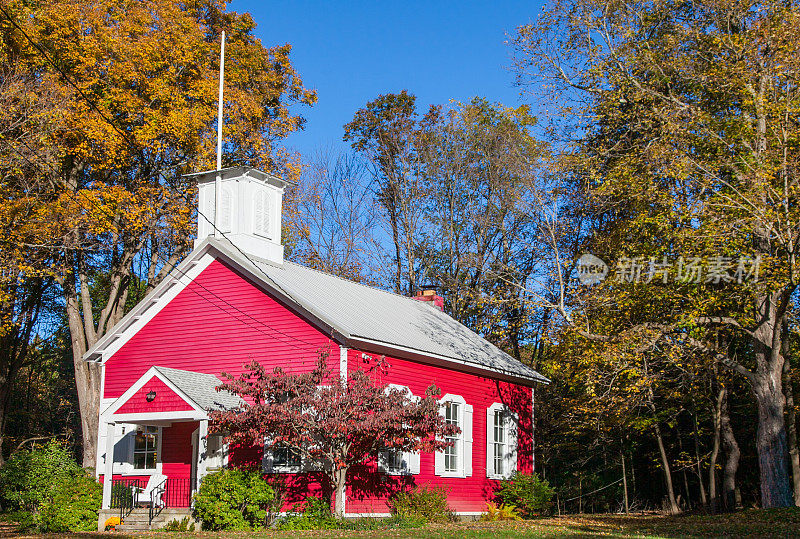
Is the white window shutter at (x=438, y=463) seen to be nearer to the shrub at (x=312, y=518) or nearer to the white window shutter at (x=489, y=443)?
the white window shutter at (x=489, y=443)

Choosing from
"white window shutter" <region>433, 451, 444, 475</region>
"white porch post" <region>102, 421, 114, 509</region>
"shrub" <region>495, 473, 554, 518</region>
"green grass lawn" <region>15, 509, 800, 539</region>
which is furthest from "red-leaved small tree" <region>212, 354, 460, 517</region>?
"shrub" <region>495, 473, 554, 518</region>

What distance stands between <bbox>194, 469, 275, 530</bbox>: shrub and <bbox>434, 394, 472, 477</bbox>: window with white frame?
5.68 m

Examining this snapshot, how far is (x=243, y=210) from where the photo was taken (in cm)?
2053

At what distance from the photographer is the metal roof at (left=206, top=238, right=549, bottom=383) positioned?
59.5 ft

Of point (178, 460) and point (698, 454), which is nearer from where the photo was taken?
point (178, 460)

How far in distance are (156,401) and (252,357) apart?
2.24 metres

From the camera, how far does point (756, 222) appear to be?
17.5m

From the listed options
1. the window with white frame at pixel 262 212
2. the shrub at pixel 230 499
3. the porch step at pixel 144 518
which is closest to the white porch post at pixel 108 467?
the porch step at pixel 144 518

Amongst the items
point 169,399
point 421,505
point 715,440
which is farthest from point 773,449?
point 169,399

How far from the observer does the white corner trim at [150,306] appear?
19.8 m

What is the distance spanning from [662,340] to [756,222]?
3396 millimetres

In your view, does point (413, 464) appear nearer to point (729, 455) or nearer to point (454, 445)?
point (454, 445)

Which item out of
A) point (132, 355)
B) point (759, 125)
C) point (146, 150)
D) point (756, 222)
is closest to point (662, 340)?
point (756, 222)

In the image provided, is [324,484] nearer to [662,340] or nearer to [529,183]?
[662,340]
